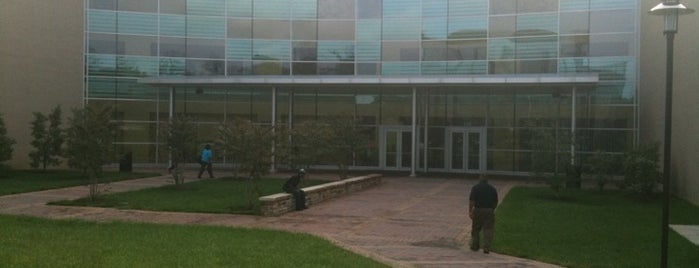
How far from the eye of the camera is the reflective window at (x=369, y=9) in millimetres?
34875

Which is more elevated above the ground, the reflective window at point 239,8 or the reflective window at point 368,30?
the reflective window at point 239,8

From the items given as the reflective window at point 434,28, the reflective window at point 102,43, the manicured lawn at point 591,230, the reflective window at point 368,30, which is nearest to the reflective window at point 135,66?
the reflective window at point 102,43

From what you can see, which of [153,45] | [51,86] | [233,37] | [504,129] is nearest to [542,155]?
[504,129]

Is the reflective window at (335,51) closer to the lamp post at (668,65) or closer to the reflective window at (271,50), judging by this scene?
the reflective window at (271,50)

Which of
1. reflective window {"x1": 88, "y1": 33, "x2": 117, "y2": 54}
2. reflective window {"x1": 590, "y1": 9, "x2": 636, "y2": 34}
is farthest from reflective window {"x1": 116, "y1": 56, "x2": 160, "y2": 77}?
reflective window {"x1": 590, "y1": 9, "x2": 636, "y2": 34}

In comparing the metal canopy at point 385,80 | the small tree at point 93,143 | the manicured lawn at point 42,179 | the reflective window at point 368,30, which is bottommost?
the manicured lawn at point 42,179

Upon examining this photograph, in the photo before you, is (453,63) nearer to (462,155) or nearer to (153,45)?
(462,155)

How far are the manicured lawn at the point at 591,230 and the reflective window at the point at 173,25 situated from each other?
65.8ft

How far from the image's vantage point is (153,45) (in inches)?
1384

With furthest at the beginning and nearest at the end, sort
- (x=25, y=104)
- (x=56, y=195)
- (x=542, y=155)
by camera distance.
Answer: (x=25, y=104)
(x=542, y=155)
(x=56, y=195)

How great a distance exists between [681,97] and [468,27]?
1292 cm

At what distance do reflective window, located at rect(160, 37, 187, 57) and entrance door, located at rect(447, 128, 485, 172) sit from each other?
14194 mm

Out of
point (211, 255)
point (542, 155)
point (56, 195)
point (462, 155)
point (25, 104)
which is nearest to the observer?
point (211, 255)

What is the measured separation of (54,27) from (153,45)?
15.3ft
